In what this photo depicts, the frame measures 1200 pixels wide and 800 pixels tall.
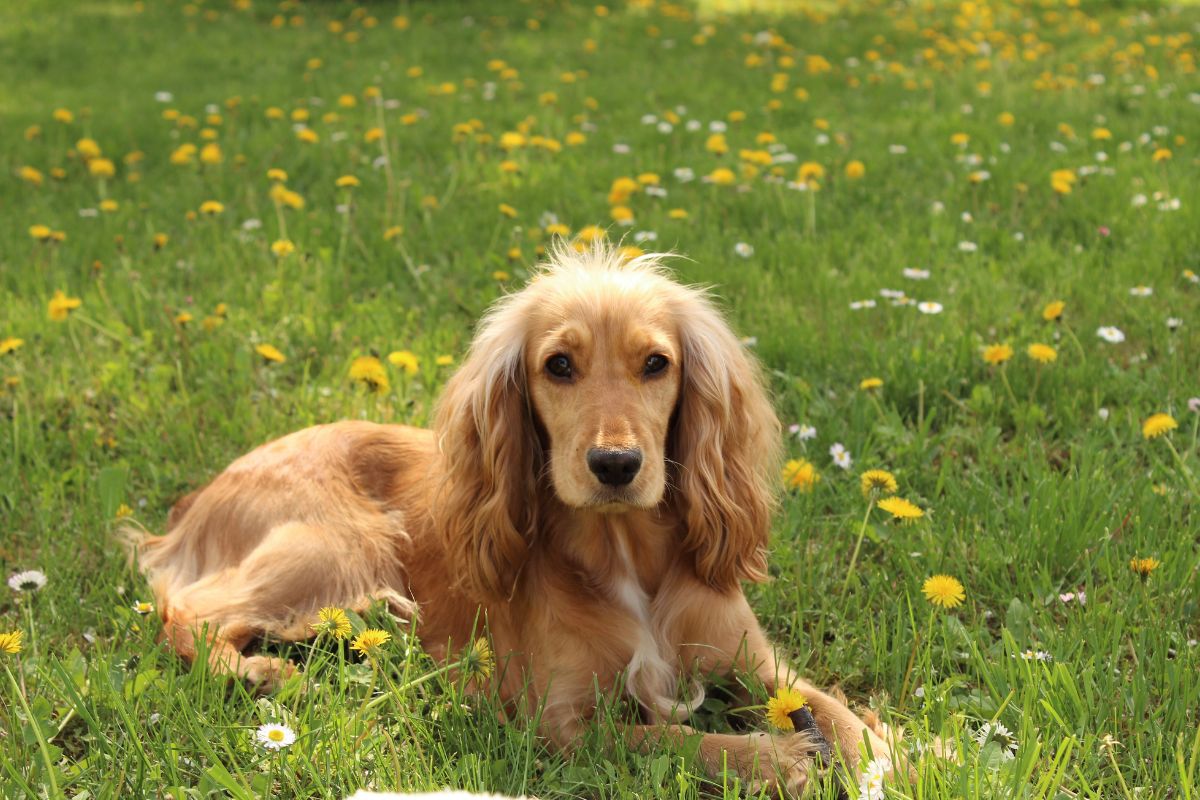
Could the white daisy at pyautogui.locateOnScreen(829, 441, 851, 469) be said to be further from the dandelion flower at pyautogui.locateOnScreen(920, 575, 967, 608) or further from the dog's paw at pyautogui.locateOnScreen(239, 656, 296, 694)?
the dog's paw at pyautogui.locateOnScreen(239, 656, 296, 694)

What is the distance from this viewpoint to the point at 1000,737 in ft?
7.64

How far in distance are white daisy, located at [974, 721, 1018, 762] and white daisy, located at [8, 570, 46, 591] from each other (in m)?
2.19

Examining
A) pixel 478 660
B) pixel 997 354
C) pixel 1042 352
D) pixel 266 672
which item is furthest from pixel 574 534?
pixel 1042 352

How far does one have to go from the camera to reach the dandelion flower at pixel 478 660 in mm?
2395

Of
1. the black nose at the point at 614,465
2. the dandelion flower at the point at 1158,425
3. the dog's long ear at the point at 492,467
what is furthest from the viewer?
the dandelion flower at the point at 1158,425

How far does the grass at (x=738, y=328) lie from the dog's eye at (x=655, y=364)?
710 mm

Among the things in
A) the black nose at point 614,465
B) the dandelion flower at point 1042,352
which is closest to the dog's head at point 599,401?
the black nose at point 614,465

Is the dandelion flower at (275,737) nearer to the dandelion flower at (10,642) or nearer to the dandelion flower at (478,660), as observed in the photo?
the dandelion flower at (478,660)

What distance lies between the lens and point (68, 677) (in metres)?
2.27

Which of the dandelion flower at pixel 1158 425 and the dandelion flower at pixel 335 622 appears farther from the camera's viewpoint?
the dandelion flower at pixel 1158 425

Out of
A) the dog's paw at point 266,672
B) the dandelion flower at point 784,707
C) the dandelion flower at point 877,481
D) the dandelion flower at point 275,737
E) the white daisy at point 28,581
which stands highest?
the dandelion flower at point 877,481

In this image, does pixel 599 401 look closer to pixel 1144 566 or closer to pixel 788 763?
pixel 788 763

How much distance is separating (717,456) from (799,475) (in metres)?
0.51

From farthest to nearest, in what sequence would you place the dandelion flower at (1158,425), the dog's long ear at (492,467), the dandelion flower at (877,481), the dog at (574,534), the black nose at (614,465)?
the dandelion flower at (1158,425) < the dandelion flower at (877,481) < the dog's long ear at (492,467) < the dog at (574,534) < the black nose at (614,465)
